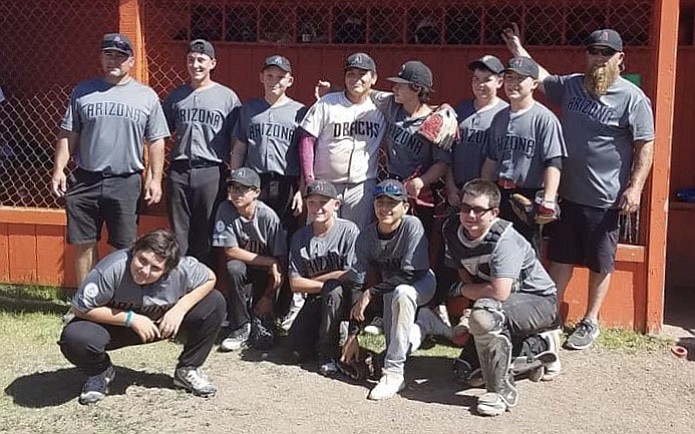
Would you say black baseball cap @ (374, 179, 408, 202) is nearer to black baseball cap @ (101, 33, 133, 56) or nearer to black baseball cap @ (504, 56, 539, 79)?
black baseball cap @ (504, 56, 539, 79)

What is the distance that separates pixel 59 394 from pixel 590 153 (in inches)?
123

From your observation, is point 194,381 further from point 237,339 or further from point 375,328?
point 375,328

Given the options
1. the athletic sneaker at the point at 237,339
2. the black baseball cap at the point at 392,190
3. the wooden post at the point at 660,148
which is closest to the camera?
the black baseball cap at the point at 392,190

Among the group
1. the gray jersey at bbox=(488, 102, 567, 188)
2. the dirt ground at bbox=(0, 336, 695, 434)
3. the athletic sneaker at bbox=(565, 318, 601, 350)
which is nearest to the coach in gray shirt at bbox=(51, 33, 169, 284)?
the dirt ground at bbox=(0, 336, 695, 434)

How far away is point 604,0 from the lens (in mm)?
7207

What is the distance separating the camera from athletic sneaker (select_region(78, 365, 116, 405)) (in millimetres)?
4770

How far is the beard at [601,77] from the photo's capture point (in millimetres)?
5395

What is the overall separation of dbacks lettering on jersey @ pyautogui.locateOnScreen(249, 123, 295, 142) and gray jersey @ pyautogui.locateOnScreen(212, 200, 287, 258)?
1.38ft

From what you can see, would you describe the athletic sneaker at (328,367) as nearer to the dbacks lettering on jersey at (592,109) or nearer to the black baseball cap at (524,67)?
the black baseball cap at (524,67)

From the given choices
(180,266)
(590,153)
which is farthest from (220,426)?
(590,153)

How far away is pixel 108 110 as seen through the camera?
5.74 metres

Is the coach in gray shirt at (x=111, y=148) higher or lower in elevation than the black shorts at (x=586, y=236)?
higher

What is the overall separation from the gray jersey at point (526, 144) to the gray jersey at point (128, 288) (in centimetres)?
179

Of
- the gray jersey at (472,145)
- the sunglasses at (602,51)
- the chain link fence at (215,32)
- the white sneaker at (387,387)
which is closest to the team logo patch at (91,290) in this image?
the white sneaker at (387,387)
